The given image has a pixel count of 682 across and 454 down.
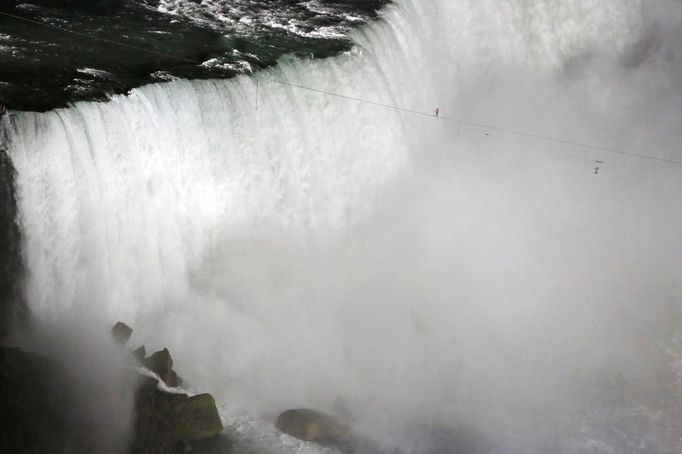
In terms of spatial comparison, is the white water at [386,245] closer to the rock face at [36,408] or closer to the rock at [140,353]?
the rock at [140,353]

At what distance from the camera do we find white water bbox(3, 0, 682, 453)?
12.3 meters

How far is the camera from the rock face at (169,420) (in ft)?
34.0

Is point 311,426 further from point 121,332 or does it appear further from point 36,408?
point 36,408

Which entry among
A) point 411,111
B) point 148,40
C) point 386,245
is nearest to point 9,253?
point 148,40

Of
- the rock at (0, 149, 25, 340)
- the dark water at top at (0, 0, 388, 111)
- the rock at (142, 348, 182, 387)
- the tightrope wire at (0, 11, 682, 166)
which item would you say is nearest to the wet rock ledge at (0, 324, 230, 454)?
the rock at (142, 348, 182, 387)

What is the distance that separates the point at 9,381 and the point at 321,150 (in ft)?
27.6

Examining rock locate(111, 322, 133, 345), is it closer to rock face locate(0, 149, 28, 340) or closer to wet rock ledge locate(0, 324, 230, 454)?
wet rock ledge locate(0, 324, 230, 454)

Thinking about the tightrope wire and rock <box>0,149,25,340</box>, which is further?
the tightrope wire

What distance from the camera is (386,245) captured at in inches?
653

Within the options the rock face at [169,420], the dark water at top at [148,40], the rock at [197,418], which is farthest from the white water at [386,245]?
the rock face at [169,420]

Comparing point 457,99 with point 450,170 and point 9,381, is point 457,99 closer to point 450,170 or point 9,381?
point 450,170

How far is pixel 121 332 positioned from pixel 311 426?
312 cm

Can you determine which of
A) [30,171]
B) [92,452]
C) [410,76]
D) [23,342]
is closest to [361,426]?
[92,452]

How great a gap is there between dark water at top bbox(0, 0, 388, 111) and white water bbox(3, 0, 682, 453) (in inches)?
27.2
